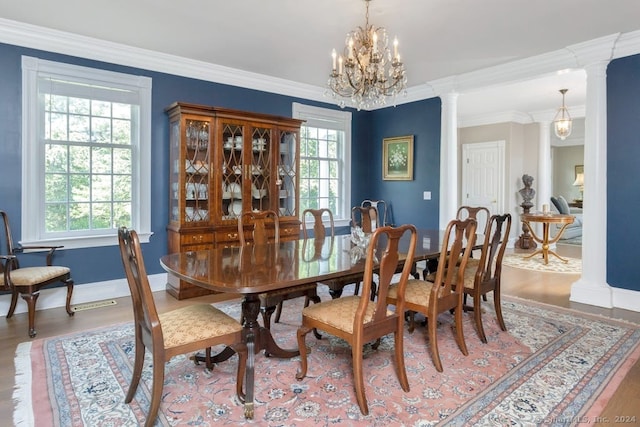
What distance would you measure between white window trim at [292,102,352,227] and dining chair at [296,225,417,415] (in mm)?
3647

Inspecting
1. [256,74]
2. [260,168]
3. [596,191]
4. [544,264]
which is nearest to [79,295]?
[260,168]

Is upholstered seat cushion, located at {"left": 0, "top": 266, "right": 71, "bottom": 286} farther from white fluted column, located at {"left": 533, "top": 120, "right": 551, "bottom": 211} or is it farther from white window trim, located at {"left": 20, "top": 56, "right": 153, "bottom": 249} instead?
white fluted column, located at {"left": 533, "top": 120, "right": 551, "bottom": 211}

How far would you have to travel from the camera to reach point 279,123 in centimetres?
473

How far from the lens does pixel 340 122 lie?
594cm

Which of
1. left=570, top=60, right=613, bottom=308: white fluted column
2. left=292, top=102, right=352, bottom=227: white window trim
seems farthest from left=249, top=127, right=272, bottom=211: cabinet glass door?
left=570, top=60, right=613, bottom=308: white fluted column

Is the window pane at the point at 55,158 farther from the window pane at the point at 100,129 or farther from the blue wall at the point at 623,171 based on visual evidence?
the blue wall at the point at 623,171

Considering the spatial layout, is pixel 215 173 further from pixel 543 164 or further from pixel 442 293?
pixel 543 164

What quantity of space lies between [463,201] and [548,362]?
610 centimetres

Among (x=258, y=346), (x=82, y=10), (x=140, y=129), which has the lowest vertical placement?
(x=258, y=346)

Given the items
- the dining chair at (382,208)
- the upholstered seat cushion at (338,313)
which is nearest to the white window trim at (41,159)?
the upholstered seat cushion at (338,313)

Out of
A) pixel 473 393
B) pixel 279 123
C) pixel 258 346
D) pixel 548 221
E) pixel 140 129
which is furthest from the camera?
pixel 548 221

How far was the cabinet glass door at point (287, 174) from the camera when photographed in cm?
486

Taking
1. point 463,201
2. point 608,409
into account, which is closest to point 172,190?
point 608,409

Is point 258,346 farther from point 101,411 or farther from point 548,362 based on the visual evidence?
point 548,362
